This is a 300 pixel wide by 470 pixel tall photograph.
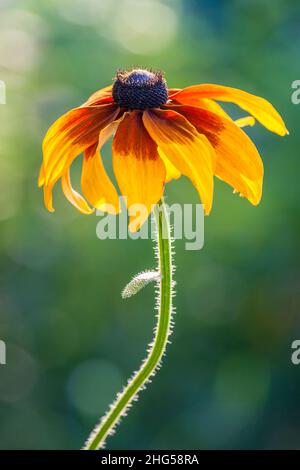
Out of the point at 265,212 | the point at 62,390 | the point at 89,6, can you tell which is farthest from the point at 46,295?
the point at 89,6

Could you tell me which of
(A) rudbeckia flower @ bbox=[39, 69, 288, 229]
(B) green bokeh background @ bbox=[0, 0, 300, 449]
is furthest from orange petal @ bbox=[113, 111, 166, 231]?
(B) green bokeh background @ bbox=[0, 0, 300, 449]

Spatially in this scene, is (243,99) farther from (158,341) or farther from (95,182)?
(158,341)

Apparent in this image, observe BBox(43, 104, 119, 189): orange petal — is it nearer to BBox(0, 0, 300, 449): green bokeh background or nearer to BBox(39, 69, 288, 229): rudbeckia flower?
BBox(39, 69, 288, 229): rudbeckia flower

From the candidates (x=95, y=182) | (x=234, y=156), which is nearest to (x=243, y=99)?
(x=234, y=156)

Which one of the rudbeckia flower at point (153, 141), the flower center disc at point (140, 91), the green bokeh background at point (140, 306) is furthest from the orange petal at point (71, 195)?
the green bokeh background at point (140, 306)

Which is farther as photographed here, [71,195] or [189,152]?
[71,195]

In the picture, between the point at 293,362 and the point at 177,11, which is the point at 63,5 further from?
the point at 293,362
